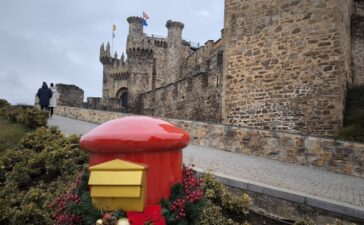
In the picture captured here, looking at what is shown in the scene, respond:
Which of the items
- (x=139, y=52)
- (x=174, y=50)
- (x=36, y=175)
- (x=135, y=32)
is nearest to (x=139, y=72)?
(x=139, y=52)

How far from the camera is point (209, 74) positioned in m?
20.9

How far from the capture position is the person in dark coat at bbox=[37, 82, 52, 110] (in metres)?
16.7

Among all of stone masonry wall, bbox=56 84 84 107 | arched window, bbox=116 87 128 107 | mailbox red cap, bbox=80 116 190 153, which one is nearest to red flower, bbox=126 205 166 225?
mailbox red cap, bbox=80 116 190 153

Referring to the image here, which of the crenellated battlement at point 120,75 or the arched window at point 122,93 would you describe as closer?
the crenellated battlement at point 120,75

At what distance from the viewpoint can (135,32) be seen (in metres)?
42.7

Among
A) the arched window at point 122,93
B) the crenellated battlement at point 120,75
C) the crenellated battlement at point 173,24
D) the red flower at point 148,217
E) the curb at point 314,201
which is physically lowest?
the curb at point 314,201

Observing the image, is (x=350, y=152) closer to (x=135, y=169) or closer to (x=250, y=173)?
(x=250, y=173)

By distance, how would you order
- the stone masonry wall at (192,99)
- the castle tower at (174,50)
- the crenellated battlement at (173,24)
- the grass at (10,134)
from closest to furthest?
the grass at (10,134) < the stone masonry wall at (192,99) < the castle tower at (174,50) < the crenellated battlement at (173,24)

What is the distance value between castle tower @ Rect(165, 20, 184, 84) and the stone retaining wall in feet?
98.2

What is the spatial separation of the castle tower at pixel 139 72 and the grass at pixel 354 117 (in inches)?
1055

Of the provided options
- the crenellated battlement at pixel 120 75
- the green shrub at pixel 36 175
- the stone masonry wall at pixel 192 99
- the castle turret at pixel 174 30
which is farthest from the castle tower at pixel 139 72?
the green shrub at pixel 36 175

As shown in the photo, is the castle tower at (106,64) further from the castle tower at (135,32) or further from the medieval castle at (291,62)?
the medieval castle at (291,62)

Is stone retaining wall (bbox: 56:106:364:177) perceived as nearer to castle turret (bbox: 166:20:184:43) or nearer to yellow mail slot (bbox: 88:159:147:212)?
yellow mail slot (bbox: 88:159:147:212)

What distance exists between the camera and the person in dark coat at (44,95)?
16.7 metres
